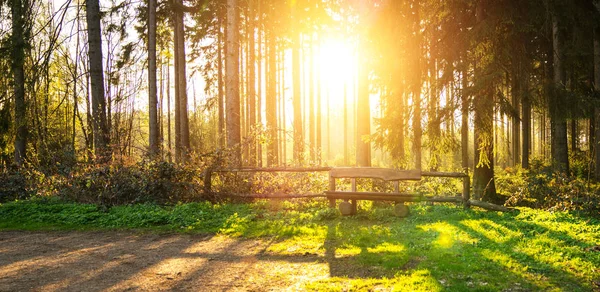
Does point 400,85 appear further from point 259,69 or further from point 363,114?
point 259,69

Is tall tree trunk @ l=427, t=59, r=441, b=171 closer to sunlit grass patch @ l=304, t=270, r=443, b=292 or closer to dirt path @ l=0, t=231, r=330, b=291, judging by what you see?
dirt path @ l=0, t=231, r=330, b=291

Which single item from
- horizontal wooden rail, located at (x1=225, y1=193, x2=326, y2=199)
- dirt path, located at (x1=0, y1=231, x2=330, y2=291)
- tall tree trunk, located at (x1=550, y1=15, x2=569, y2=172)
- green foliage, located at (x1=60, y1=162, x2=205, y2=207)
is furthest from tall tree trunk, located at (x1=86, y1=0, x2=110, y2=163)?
tall tree trunk, located at (x1=550, y1=15, x2=569, y2=172)

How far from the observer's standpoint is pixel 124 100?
13562 millimetres

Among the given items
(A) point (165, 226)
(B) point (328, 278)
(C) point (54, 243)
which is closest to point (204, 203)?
(A) point (165, 226)

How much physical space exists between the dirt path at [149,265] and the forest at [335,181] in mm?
42

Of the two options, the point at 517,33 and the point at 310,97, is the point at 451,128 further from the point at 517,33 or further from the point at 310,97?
the point at 310,97

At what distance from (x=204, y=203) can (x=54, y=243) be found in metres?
3.63

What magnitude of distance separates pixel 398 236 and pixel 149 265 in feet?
13.4

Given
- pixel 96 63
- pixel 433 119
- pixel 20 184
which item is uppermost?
pixel 96 63

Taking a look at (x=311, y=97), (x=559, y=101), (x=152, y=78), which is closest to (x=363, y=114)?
(x=559, y=101)

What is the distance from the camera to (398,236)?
681cm

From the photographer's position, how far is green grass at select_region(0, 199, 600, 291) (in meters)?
4.58

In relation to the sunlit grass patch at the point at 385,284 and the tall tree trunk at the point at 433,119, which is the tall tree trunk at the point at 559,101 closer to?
the tall tree trunk at the point at 433,119

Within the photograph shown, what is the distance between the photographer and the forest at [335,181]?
5.16m
